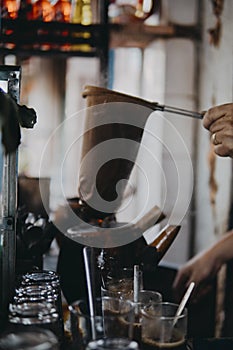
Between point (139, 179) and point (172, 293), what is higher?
point (139, 179)

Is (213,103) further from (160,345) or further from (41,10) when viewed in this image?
(160,345)

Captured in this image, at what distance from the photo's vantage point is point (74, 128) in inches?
175

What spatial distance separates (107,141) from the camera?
7.06 ft

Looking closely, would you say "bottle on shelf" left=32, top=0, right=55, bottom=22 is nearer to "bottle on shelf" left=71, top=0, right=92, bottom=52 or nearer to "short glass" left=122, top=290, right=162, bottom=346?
"bottle on shelf" left=71, top=0, right=92, bottom=52

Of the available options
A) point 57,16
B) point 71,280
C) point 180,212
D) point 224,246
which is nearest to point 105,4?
point 57,16

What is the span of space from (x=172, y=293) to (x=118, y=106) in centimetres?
114

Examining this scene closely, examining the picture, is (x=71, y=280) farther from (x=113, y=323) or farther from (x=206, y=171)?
(x=206, y=171)

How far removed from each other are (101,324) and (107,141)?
3.42ft

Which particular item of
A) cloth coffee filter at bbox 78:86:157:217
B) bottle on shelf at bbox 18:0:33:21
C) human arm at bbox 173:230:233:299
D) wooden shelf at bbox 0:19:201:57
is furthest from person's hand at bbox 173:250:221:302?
bottle on shelf at bbox 18:0:33:21

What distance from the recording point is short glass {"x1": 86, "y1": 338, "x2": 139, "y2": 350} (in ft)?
3.57

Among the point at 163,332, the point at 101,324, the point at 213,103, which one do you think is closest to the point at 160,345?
the point at 163,332

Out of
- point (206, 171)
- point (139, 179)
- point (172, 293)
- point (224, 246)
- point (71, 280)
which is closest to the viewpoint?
point (71, 280)

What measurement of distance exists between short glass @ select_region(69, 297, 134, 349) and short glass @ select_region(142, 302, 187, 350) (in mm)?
64

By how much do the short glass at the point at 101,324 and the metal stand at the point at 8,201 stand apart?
30 cm
